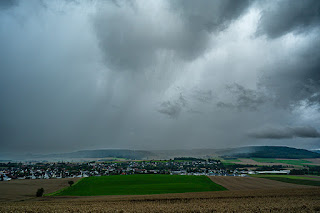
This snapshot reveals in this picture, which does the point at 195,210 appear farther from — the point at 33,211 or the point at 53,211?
the point at 33,211

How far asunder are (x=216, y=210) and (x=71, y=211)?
67.9 ft

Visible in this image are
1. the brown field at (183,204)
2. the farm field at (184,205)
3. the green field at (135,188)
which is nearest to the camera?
the farm field at (184,205)

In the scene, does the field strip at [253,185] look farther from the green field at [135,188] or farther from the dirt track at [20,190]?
the dirt track at [20,190]

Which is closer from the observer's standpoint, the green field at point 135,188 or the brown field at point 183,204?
the brown field at point 183,204

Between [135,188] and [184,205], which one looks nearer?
[184,205]

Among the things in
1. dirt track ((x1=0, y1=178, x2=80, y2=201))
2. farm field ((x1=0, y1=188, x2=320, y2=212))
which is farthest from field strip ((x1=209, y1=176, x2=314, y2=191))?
dirt track ((x1=0, y1=178, x2=80, y2=201))

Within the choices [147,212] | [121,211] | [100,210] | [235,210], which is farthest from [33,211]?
[235,210]

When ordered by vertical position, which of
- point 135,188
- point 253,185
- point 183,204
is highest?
point 183,204

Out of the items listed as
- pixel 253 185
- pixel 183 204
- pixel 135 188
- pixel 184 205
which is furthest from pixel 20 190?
pixel 253 185

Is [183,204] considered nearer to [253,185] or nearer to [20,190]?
[253,185]

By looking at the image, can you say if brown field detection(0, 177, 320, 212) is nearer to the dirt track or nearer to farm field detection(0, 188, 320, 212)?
farm field detection(0, 188, 320, 212)

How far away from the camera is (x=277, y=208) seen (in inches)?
1089

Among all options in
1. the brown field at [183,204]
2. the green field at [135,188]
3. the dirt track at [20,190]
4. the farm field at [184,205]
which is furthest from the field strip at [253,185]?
the dirt track at [20,190]

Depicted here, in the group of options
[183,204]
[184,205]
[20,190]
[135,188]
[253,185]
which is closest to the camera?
[184,205]
